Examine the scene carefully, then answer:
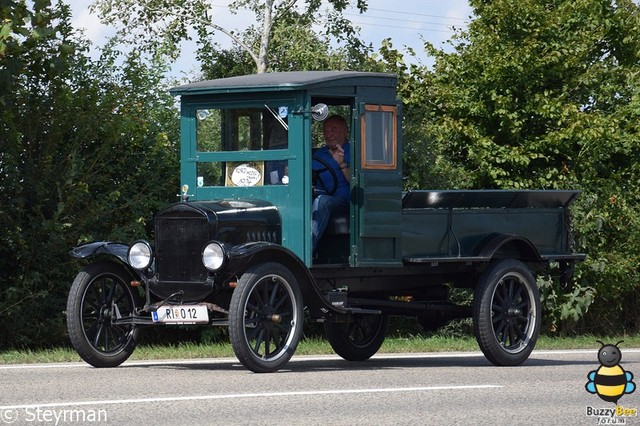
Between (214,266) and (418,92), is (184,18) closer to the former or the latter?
(418,92)

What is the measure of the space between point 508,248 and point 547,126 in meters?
7.73

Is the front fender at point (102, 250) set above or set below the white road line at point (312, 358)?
above

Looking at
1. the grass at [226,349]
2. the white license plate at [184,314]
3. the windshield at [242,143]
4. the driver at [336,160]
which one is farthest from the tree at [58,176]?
the white license plate at [184,314]

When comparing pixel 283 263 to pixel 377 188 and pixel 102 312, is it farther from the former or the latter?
pixel 102 312

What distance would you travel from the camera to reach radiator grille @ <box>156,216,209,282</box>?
11938mm

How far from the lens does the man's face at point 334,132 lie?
1303 cm

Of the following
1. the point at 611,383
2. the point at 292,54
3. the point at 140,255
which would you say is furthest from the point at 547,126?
the point at 611,383

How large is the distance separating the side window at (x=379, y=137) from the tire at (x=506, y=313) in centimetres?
160

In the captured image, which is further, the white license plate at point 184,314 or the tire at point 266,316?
the white license plate at point 184,314

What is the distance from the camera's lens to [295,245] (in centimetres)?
1249

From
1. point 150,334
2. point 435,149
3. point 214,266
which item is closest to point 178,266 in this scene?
point 214,266

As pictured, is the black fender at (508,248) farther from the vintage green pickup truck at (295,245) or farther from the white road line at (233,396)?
the white road line at (233,396)

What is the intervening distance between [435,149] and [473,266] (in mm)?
7332

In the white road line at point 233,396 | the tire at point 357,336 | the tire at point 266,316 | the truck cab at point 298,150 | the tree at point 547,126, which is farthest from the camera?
the tree at point 547,126
